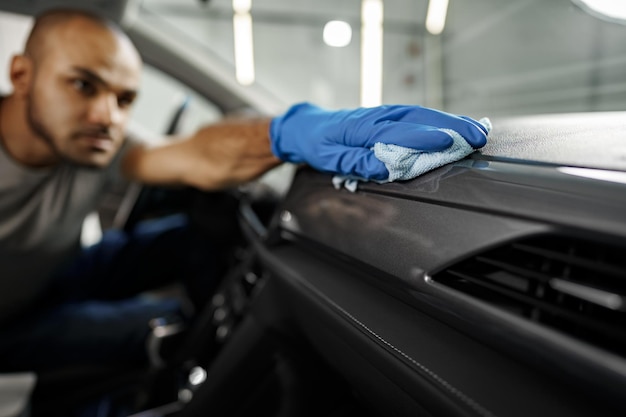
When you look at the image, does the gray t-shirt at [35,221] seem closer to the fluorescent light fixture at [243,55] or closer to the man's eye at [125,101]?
the man's eye at [125,101]

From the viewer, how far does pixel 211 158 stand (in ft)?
4.39

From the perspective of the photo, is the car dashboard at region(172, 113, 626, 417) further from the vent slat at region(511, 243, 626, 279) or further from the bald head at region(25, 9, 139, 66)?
the bald head at region(25, 9, 139, 66)

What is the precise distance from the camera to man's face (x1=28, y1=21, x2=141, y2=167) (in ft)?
4.30

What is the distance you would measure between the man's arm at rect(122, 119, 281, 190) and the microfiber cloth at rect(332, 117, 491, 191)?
1.72 feet

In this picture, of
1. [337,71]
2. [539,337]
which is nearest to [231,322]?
[539,337]

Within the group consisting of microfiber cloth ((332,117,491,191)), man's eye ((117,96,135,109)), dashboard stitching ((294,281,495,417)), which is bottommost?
dashboard stitching ((294,281,495,417))

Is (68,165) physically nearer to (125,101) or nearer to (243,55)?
(125,101)

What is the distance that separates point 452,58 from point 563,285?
2006mm

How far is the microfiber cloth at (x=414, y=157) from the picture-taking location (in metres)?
0.60

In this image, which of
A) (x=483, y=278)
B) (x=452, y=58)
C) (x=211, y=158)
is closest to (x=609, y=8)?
(x=483, y=278)

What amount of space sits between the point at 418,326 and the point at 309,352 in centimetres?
44

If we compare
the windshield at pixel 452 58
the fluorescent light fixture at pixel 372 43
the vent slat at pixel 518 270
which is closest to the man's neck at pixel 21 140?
the windshield at pixel 452 58

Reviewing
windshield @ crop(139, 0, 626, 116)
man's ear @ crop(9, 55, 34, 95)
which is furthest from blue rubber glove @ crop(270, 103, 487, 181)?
man's ear @ crop(9, 55, 34, 95)

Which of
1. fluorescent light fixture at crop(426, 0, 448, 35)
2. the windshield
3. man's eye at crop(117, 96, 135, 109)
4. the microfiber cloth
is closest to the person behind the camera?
the microfiber cloth
